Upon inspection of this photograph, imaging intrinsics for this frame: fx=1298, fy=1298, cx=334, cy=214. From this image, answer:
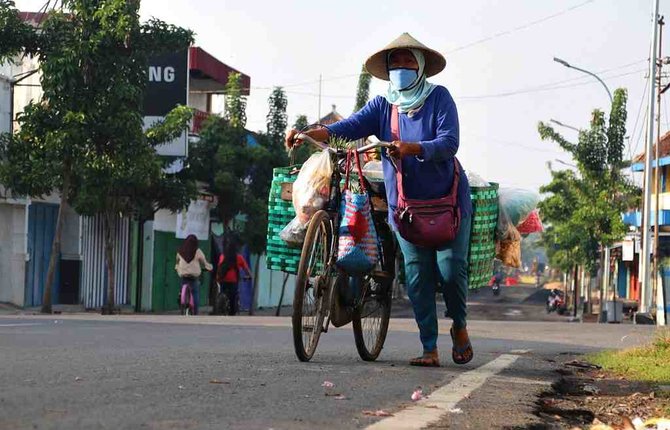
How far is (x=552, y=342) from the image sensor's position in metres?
13.2

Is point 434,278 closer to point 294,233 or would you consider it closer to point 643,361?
point 294,233

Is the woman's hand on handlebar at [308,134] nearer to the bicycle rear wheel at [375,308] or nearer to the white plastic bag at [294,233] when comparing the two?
the white plastic bag at [294,233]

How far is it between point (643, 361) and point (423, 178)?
3.19m

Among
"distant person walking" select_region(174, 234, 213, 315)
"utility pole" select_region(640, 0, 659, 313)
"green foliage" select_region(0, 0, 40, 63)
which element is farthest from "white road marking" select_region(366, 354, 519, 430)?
"utility pole" select_region(640, 0, 659, 313)

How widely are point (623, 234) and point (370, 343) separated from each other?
125ft

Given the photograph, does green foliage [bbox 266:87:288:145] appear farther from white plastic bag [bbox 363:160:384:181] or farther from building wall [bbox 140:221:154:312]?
white plastic bag [bbox 363:160:384:181]

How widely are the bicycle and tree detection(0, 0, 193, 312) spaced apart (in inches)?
629

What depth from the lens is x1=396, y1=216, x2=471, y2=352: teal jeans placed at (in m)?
7.99

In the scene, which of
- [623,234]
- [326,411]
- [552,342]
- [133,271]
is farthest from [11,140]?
[623,234]

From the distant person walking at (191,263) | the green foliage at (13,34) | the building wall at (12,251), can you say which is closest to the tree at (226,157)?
the building wall at (12,251)

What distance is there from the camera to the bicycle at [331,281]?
24.0ft

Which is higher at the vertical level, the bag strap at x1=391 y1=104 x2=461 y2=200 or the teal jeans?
the bag strap at x1=391 y1=104 x2=461 y2=200

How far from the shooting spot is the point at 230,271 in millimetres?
25578

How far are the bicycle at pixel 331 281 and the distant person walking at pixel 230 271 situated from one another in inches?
651
